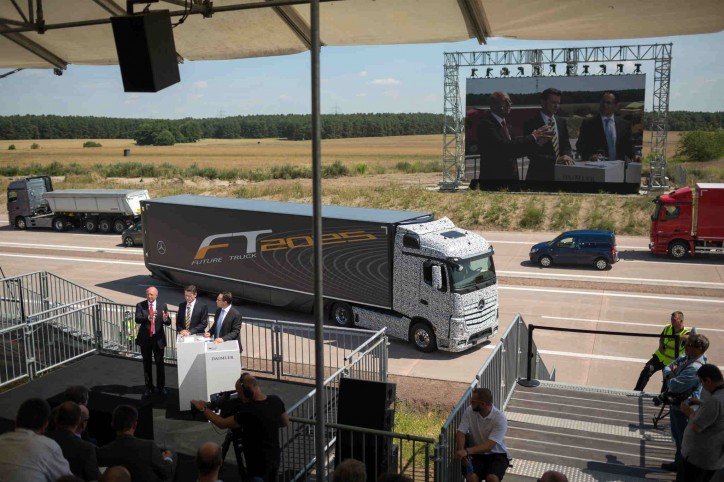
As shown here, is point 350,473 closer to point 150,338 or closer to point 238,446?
point 238,446

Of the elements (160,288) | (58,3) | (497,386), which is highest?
(58,3)

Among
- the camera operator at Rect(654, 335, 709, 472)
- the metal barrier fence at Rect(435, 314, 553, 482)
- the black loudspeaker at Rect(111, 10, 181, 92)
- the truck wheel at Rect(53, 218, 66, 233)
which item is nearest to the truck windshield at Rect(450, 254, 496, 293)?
the metal barrier fence at Rect(435, 314, 553, 482)

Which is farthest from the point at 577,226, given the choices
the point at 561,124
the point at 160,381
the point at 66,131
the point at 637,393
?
the point at 66,131

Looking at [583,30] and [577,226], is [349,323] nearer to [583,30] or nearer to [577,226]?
[583,30]

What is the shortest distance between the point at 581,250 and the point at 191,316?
2204cm

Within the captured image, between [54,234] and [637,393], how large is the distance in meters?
39.4

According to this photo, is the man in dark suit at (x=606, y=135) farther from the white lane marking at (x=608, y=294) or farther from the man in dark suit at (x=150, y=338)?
the man in dark suit at (x=150, y=338)

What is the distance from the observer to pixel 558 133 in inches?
1895

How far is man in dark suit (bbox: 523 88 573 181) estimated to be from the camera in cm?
4803

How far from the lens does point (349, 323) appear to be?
65.2 ft

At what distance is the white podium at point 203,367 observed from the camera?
9977 millimetres

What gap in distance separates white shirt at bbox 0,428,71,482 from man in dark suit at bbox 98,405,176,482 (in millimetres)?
395

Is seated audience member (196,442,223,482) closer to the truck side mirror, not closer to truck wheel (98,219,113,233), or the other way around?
the truck side mirror

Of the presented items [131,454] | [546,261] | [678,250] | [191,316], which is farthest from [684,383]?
[678,250]
